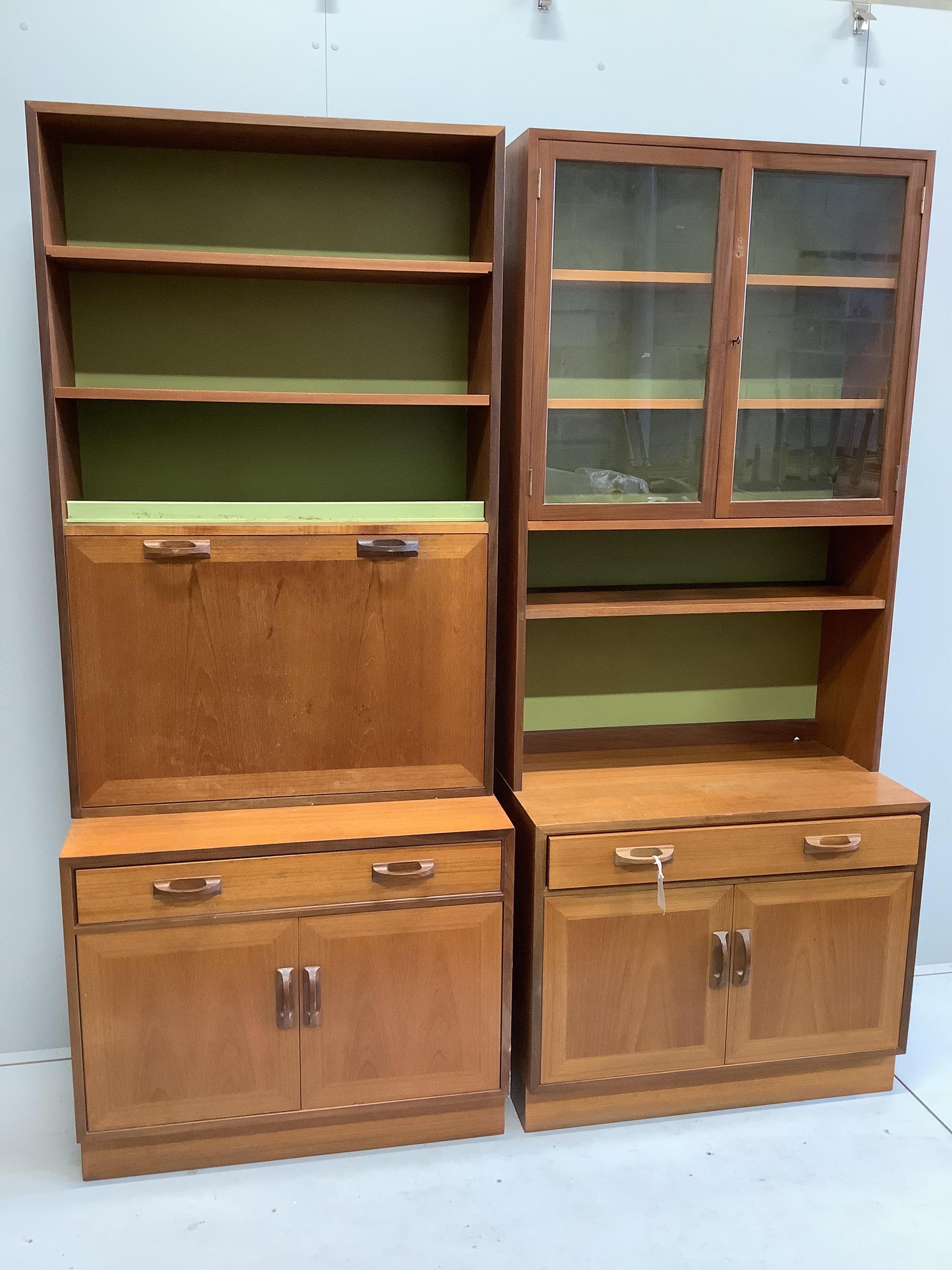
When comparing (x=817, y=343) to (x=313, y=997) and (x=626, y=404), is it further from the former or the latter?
(x=313, y=997)

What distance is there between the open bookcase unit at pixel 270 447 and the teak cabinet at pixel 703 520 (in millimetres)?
161

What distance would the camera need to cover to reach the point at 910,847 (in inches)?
93.0

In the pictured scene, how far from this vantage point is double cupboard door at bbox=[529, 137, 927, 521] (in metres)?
2.19

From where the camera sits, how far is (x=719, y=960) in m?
2.29

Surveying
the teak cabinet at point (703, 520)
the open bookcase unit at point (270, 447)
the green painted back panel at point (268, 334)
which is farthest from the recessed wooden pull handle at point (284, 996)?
the green painted back panel at point (268, 334)

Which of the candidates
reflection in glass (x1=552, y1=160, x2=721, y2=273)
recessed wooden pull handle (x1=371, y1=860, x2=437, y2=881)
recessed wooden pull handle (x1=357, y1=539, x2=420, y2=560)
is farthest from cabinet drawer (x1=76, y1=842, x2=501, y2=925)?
A: reflection in glass (x1=552, y1=160, x2=721, y2=273)

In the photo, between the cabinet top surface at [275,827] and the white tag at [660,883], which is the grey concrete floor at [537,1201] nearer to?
the white tag at [660,883]

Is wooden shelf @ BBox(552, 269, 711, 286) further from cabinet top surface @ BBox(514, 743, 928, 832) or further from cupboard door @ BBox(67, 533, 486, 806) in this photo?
cabinet top surface @ BBox(514, 743, 928, 832)

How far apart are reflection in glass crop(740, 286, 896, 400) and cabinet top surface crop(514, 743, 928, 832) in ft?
2.97

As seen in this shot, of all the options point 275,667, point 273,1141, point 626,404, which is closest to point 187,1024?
point 273,1141

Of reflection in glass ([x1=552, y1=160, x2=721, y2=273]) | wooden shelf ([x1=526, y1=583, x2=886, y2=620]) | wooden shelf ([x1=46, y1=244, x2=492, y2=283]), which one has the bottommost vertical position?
wooden shelf ([x1=526, y1=583, x2=886, y2=620])

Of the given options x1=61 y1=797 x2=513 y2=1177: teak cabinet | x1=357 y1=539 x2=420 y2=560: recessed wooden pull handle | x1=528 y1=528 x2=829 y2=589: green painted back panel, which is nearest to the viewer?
x1=61 y1=797 x2=513 y2=1177: teak cabinet

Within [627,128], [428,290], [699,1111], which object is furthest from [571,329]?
[699,1111]

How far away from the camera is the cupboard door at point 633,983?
223cm
